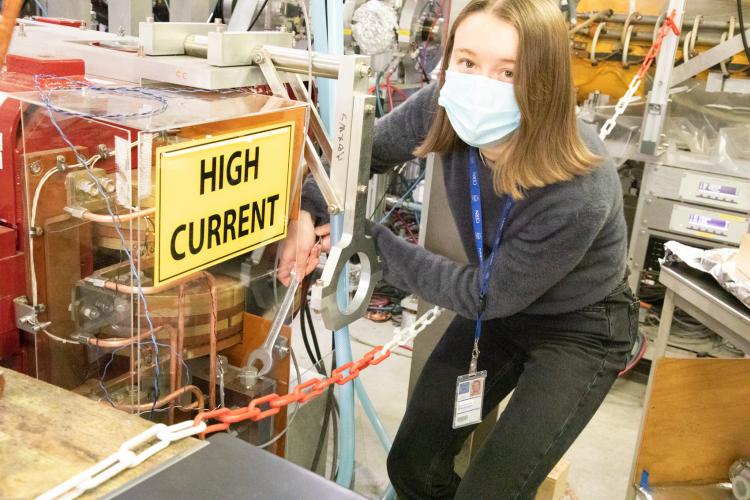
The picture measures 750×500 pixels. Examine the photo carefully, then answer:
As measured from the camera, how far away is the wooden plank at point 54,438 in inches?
30.0

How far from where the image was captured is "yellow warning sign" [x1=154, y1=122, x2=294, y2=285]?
882 mm

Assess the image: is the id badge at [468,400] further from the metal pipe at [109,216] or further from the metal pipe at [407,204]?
the metal pipe at [407,204]

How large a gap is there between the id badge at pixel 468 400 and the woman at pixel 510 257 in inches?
0.4

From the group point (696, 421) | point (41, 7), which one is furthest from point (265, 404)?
point (41, 7)

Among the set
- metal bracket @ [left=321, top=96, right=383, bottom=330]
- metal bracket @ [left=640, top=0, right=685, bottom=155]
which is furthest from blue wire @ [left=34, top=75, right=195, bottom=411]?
metal bracket @ [left=640, top=0, right=685, bottom=155]

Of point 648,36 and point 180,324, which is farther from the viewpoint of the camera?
point 648,36

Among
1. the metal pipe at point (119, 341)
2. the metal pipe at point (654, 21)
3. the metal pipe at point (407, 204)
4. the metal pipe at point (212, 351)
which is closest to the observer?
the metal pipe at point (119, 341)

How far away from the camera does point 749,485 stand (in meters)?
1.75

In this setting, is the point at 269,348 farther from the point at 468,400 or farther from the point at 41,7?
the point at 41,7

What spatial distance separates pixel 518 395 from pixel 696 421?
65 centimetres

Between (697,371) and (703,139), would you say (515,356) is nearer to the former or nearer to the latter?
(697,371)

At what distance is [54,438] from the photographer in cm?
83

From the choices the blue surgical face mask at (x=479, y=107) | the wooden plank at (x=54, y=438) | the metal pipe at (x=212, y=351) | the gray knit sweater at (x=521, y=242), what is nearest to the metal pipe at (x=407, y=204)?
the gray knit sweater at (x=521, y=242)

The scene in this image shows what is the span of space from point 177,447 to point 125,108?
0.45 m
